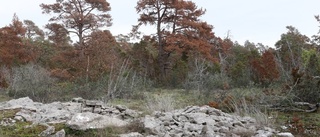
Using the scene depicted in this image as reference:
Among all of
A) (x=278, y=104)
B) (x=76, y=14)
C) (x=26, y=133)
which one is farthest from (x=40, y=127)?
(x=76, y=14)

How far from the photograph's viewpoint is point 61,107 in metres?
8.38

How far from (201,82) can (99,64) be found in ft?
14.4

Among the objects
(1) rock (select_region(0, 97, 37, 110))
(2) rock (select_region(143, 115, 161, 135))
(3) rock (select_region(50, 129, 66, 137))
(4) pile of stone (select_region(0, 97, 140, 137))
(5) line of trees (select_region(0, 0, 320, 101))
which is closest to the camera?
(3) rock (select_region(50, 129, 66, 137))

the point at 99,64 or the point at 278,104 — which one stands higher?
the point at 99,64

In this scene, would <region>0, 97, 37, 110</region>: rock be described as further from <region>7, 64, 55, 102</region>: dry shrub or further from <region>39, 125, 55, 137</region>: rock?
<region>7, 64, 55, 102</region>: dry shrub

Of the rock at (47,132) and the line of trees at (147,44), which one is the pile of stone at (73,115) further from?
the line of trees at (147,44)

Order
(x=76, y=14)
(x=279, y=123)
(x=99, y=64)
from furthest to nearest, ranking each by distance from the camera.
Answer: (x=76, y=14) → (x=99, y=64) → (x=279, y=123)

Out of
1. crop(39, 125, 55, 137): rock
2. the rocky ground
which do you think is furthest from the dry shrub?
crop(39, 125, 55, 137): rock

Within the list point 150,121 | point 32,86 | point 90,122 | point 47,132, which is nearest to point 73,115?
point 90,122

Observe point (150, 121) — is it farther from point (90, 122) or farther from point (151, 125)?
point (90, 122)

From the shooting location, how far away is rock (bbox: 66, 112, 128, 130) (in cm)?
627

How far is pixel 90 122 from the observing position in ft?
21.1

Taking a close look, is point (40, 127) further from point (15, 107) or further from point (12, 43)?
point (12, 43)

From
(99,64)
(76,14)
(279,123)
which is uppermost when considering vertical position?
(76,14)
